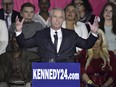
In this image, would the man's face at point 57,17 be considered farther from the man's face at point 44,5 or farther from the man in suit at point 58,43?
the man's face at point 44,5

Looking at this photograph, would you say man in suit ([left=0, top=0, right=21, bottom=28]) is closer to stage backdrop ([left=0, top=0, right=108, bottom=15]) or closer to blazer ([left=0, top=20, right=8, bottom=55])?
blazer ([left=0, top=20, right=8, bottom=55])

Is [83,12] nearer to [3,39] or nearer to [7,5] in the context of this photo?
[7,5]

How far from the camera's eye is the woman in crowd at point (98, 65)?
5.84m

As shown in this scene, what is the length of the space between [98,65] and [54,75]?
6.01 ft

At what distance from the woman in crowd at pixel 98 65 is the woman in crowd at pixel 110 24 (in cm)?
41

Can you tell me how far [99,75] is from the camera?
19.4ft

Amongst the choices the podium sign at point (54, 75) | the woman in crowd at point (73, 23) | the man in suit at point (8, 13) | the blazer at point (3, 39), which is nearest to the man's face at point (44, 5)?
the man in suit at point (8, 13)

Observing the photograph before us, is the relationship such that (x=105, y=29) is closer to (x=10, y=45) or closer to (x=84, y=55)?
(x=84, y=55)

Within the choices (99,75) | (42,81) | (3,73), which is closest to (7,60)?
(3,73)

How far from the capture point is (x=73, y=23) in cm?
620

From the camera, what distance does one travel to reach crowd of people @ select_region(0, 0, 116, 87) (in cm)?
517

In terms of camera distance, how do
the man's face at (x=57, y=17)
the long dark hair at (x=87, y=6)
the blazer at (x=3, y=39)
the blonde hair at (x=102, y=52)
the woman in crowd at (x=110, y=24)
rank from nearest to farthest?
the man's face at (x=57, y=17)
the blonde hair at (x=102, y=52)
the blazer at (x=3, y=39)
the woman in crowd at (x=110, y=24)
the long dark hair at (x=87, y=6)

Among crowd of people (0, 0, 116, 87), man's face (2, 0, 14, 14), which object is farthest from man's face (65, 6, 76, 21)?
man's face (2, 0, 14, 14)

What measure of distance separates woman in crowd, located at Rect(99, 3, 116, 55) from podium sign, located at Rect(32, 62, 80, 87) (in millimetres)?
2248
